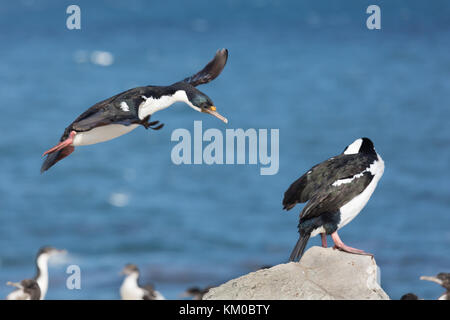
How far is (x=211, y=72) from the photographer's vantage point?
12273mm

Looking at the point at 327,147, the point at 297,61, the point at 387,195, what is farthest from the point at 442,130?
the point at 297,61

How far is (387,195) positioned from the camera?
41.2 metres

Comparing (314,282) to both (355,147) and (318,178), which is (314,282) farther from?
(355,147)

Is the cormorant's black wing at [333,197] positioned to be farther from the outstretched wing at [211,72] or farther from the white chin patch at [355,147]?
the outstretched wing at [211,72]

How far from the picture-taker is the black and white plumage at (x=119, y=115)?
9.93m

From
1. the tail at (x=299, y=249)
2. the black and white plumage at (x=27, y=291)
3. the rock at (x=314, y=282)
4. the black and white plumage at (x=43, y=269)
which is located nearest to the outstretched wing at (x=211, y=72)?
the tail at (x=299, y=249)

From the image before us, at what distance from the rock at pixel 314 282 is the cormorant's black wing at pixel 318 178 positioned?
808mm

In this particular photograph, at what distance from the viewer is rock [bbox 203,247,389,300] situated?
973 centimetres

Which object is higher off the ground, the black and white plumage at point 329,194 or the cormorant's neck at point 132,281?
the cormorant's neck at point 132,281

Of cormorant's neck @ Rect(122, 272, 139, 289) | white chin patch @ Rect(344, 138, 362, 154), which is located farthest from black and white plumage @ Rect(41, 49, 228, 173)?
cormorant's neck @ Rect(122, 272, 139, 289)

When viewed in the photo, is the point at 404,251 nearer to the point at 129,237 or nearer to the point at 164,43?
the point at 129,237

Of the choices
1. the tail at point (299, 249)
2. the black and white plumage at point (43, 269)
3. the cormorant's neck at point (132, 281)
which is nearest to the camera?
the tail at point (299, 249)
